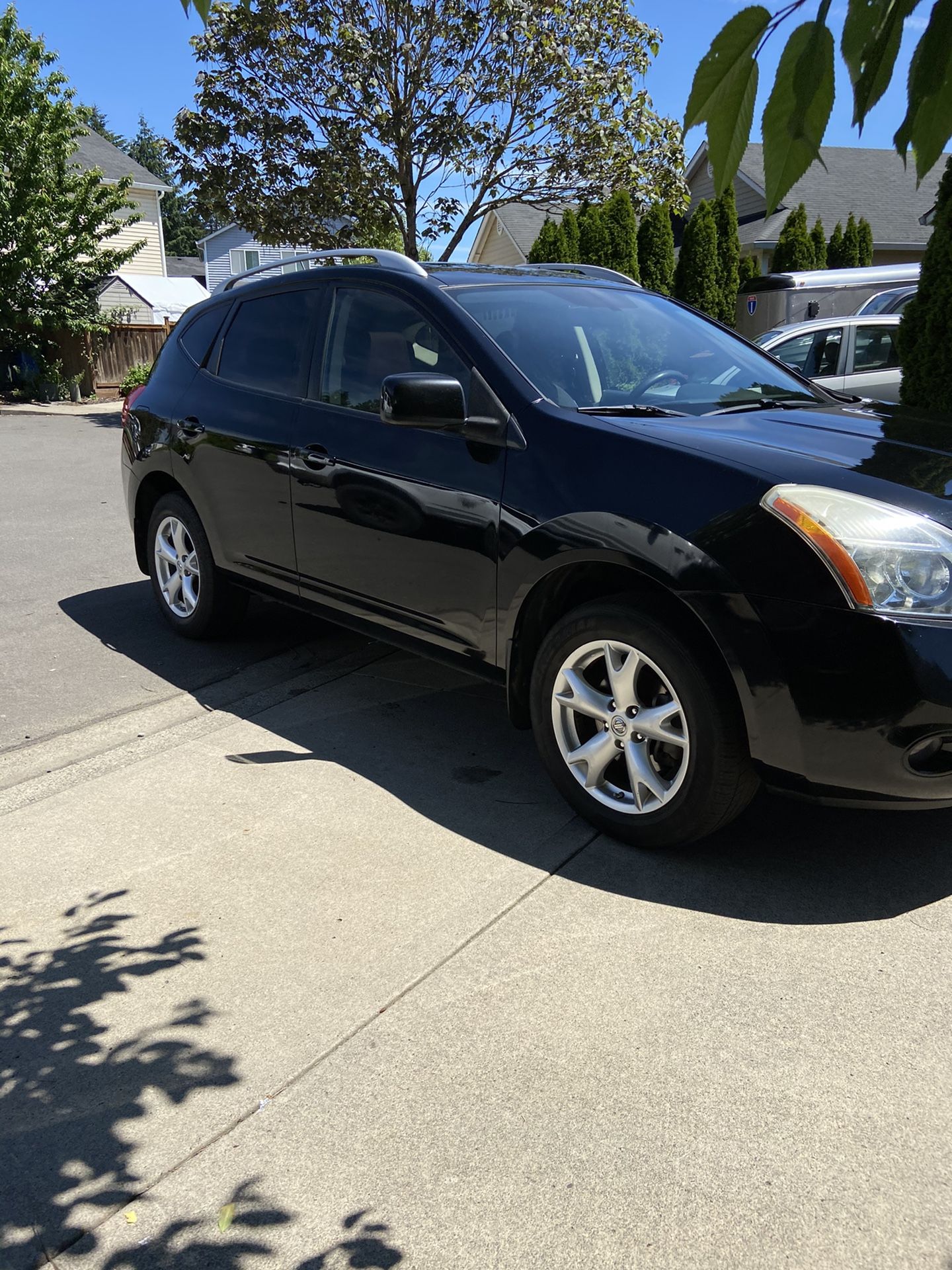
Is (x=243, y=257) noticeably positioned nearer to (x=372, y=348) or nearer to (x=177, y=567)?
(x=177, y=567)

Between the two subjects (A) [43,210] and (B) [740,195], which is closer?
(A) [43,210]

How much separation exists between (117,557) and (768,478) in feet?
20.3

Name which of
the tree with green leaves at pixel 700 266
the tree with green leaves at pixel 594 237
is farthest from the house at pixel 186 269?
the tree with green leaves at pixel 700 266

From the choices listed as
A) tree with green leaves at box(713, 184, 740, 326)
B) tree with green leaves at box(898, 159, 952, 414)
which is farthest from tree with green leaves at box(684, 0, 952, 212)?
tree with green leaves at box(713, 184, 740, 326)

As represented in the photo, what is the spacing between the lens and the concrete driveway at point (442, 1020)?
219 cm

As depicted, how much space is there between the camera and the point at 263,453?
4945mm

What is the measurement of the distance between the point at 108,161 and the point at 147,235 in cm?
271

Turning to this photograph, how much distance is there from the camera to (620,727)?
358 cm

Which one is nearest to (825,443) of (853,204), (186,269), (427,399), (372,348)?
(427,399)

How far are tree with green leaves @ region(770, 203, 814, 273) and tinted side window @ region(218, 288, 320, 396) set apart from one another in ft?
67.0

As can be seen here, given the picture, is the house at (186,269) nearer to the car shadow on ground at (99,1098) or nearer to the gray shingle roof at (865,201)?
the gray shingle roof at (865,201)

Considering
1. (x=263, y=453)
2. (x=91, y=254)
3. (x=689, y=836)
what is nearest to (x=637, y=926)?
(x=689, y=836)

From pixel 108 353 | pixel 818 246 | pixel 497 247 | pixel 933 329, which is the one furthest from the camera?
pixel 497 247

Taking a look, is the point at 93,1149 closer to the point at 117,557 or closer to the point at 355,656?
the point at 355,656
